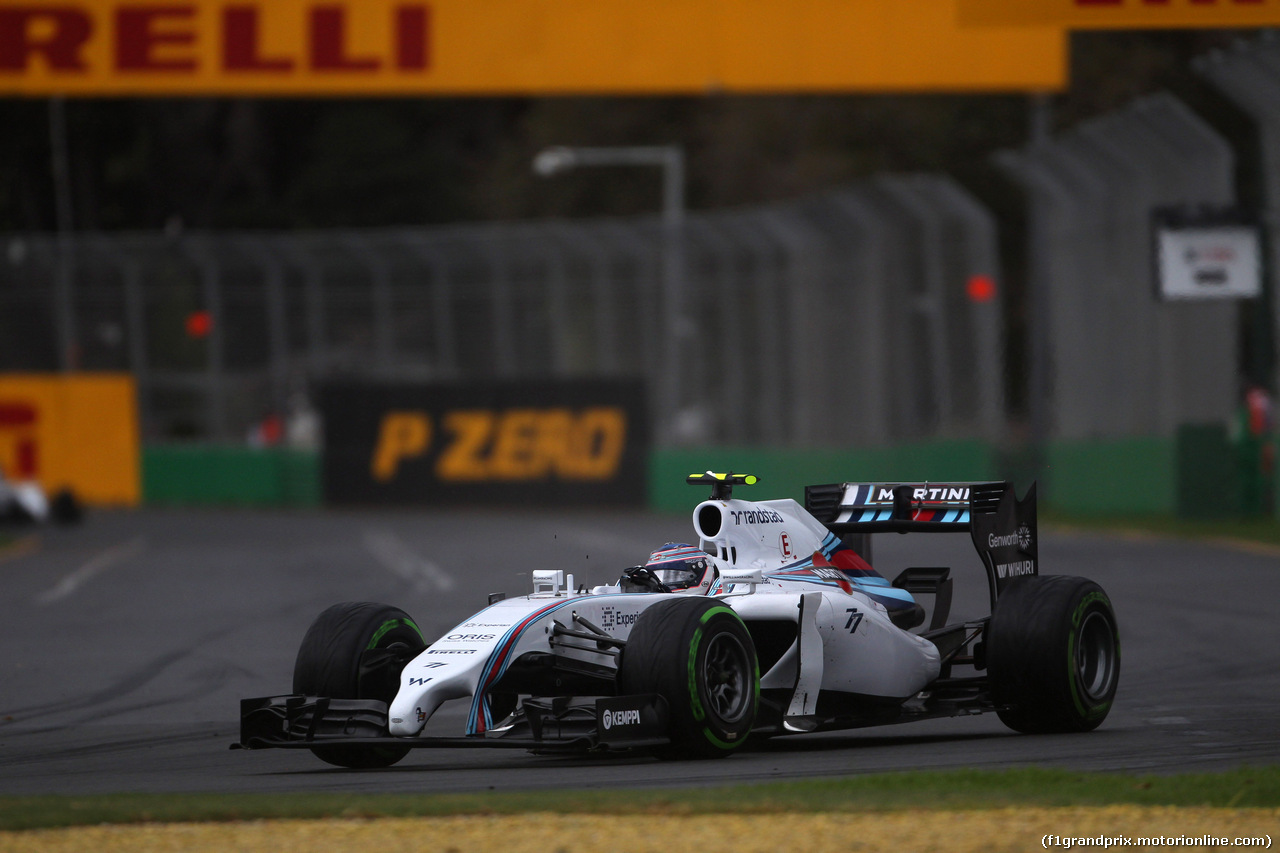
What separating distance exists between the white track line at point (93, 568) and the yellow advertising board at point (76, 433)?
14962 mm

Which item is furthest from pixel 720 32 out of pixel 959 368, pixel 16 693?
pixel 16 693

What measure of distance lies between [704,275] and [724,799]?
3273 centimetres

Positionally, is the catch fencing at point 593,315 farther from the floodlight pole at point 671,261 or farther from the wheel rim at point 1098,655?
the wheel rim at point 1098,655

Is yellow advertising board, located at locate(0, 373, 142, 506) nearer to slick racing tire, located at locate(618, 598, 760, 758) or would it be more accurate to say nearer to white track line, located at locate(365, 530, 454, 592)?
white track line, located at locate(365, 530, 454, 592)

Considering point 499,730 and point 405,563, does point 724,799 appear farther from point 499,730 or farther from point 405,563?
point 405,563

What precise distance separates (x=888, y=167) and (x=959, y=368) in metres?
28.2

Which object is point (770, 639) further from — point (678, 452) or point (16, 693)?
point (678, 452)

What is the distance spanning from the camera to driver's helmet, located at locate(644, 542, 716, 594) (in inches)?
375

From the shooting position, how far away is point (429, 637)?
47.2 feet

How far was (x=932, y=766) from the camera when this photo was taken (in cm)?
844

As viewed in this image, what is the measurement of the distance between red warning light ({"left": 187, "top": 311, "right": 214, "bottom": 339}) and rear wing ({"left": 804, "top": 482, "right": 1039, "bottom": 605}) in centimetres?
3613

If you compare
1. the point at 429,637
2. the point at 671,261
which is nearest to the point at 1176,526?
the point at 429,637

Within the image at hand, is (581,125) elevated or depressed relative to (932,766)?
elevated

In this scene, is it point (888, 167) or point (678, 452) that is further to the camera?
point (888, 167)
